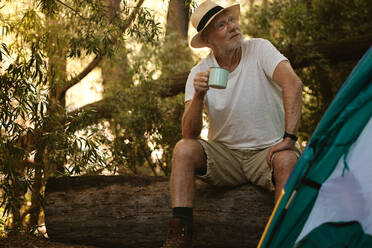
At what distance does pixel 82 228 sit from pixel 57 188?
0.37 meters

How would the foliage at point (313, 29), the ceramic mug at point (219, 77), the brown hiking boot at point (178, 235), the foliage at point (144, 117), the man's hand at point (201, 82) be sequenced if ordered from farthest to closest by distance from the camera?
the foliage at point (313, 29), the foliage at point (144, 117), the man's hand at point (201, 82), the brown hiking boot at point (178, 235), the ceramic mug at point (219, 77)

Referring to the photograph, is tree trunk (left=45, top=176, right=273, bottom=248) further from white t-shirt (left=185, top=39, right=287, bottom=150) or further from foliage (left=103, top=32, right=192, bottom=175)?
foliage (left=103, top=32, right=192, bottom=175)

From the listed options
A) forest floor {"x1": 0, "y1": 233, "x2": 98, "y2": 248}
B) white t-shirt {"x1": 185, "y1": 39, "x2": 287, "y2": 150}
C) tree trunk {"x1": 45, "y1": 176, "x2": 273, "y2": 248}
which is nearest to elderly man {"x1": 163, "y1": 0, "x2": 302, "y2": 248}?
white t-shirt {"x1": 185, "y1": 39, "x2": 287, "y2": 150}

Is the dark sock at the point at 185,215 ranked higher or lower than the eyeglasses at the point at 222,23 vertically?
lower

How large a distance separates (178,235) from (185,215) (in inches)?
4.7

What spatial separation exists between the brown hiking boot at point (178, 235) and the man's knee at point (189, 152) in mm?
369

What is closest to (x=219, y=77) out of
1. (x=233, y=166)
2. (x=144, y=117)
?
(x=233, y=166)

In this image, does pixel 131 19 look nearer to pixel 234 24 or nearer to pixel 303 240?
pixel 234 24

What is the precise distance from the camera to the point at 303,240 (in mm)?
1957

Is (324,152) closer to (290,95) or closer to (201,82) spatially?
(290,95)

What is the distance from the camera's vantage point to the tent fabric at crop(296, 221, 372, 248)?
1.94m

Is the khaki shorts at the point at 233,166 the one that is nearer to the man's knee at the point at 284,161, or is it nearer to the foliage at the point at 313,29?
the man's knee at the point at 284,161

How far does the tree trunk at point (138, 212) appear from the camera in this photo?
10.1 feet

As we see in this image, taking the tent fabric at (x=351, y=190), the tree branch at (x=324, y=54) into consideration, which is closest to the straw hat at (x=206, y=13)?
the tent fabric at (x=351, y=190)
